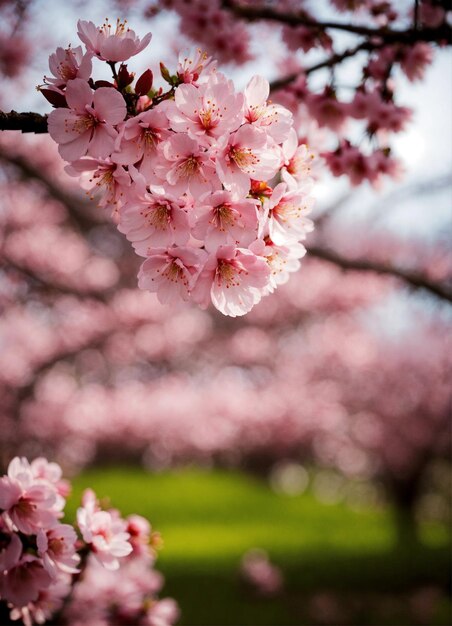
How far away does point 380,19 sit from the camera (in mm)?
2850

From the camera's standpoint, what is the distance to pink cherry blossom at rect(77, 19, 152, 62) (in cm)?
129

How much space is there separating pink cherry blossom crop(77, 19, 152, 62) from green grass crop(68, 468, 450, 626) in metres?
2.25

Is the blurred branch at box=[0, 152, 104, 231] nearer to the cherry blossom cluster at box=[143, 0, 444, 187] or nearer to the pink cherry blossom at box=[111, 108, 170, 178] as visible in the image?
the cherry blossom cluster at box=[143, 0, 444, 187]

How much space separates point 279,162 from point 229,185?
162mm

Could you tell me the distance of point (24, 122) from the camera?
1322 millimetres

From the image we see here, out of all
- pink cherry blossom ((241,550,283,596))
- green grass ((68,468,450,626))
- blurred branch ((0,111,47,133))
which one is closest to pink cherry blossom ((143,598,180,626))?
green grass ((68,468,450,626))

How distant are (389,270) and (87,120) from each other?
2.13 meters

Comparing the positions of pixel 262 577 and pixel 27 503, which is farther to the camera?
pixel 262 577

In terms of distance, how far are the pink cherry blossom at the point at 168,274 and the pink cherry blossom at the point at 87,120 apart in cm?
26

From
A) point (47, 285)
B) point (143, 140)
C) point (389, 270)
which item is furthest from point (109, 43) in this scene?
point (47, 285)

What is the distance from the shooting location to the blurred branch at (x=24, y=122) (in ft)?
4.24

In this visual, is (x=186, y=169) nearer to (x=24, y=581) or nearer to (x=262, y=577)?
(x=24, y=581)

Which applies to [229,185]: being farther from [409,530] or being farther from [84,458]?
[84,458]

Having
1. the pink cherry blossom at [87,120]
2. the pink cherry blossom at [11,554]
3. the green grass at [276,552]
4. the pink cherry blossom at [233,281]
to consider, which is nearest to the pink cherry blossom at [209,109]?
the pink cherry blossom at [87,120]
